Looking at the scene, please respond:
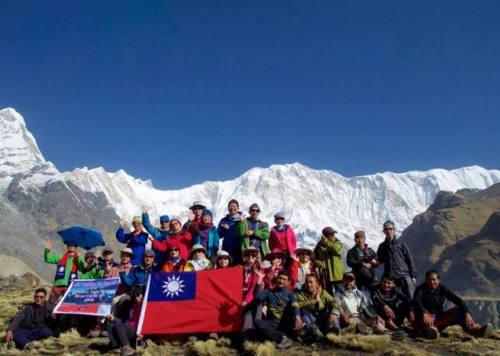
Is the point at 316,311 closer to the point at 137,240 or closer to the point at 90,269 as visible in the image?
Answer: the point at 137,240

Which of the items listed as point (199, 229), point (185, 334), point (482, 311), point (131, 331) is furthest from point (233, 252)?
point (482, 311)

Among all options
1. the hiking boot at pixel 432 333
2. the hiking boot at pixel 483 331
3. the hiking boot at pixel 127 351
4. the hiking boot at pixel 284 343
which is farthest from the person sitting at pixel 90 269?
the hiking boot at pixel 483 331

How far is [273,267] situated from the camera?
43.4ft

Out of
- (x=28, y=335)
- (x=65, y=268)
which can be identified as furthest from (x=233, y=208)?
(x=28, y=335)

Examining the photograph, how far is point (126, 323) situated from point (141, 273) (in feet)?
4.87

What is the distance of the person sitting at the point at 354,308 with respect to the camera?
11992 mm

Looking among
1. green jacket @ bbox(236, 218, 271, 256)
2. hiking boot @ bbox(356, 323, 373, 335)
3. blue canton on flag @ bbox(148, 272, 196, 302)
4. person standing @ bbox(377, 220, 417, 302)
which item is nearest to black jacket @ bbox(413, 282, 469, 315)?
person standing @ bbox(377, 220, 417, 302)

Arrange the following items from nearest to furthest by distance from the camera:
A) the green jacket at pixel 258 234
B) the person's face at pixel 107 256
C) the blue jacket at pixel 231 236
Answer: the person's face at pixel 107 256, the green jacket at pixel 258 234, the blue jacket at pixel 231 236

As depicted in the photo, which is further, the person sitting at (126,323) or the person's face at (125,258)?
the person's face at (125,258)

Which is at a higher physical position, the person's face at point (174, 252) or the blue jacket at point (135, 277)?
the person's face at point (174, 252)

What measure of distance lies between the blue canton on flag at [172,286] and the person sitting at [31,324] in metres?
2.78

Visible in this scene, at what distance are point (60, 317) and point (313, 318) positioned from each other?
6769 mm

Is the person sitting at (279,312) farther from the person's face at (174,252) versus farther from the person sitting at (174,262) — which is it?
the person's face at (174,252)

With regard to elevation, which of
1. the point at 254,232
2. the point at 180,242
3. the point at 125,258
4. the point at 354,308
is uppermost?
the point at 254,232
